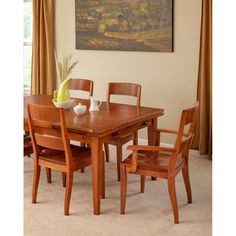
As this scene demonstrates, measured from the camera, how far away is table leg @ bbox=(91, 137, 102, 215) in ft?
9.48

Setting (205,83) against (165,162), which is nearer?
(165,162)

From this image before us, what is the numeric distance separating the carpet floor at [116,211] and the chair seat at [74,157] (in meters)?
0.35

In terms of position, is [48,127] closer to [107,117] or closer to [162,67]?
[107,117]

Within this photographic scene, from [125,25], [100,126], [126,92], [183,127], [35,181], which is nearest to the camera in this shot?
[183,127]

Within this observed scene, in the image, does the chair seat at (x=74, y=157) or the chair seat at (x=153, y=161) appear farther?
the chair seat at (x=74, y=157)

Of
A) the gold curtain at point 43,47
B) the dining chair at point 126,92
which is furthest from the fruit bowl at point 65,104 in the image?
the gold curtain at point 43,47

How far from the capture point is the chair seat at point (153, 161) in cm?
286

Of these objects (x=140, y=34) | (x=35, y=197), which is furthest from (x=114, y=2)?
(x=35, y=197)

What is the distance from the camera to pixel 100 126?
294 cm

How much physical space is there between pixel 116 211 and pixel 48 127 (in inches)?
31.9

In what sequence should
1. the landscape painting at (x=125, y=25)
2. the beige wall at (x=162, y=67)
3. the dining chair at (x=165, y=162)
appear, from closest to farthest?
the dining chair at (x=165, y=162) < the beige wall at (x=162, y=67) < the landscape painting at (x=125, y=25)

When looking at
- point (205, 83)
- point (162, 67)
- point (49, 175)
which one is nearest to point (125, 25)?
point (162, 67)

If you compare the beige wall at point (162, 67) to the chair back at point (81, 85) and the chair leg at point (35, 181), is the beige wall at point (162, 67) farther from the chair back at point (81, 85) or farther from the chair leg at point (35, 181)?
the chair leg at point (35, 181)
